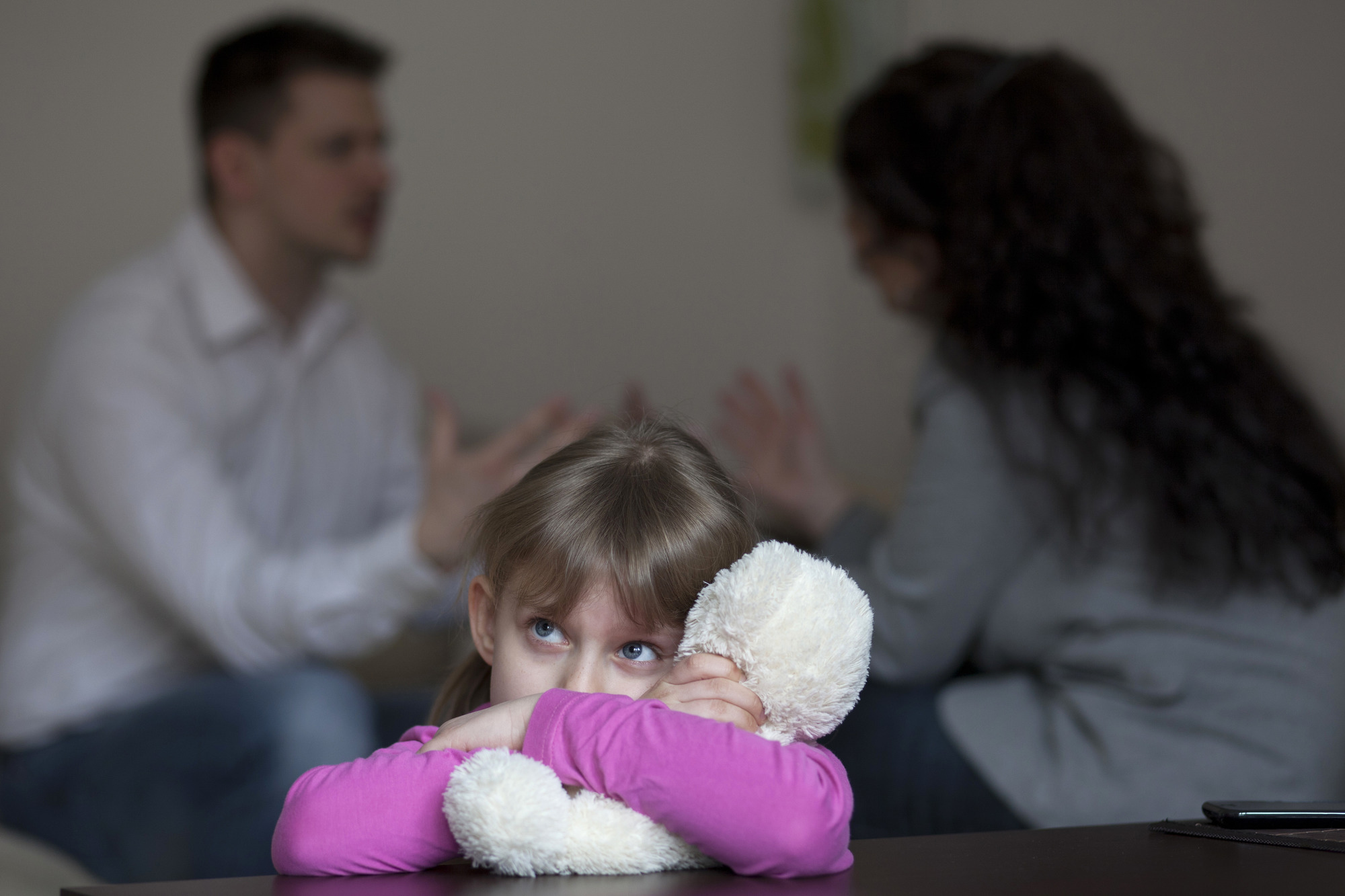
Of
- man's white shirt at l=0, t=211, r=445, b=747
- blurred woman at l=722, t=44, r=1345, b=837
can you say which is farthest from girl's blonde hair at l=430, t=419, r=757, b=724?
man's white shirt at l=0, t=211, r=445, b=747

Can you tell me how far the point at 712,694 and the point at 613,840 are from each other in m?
0.08

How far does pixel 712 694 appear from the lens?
57 cm

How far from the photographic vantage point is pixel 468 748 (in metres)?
0.58

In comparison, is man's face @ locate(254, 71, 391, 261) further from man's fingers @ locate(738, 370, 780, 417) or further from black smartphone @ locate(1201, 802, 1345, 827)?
black smartphone @ locate(1201, 802, 1345, 827)

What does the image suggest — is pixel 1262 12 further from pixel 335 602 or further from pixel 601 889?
pixel 601 889

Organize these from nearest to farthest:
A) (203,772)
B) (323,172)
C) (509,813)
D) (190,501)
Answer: (509,813), (203,772), (190,501), (323,172)

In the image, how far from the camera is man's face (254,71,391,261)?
1892 millimetres

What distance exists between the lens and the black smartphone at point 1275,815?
0.69 metres

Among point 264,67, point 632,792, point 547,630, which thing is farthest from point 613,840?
point 264,67

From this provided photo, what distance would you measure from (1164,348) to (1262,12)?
0.95 meters

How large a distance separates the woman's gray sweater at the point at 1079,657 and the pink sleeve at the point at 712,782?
0.66 metres

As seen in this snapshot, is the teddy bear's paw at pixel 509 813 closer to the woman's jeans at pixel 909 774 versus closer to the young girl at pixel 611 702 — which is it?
the young girl at pixel 611 702

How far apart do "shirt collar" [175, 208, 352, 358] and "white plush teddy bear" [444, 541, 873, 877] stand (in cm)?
134

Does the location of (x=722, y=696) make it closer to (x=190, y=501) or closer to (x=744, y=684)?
(x=744, y=684)
